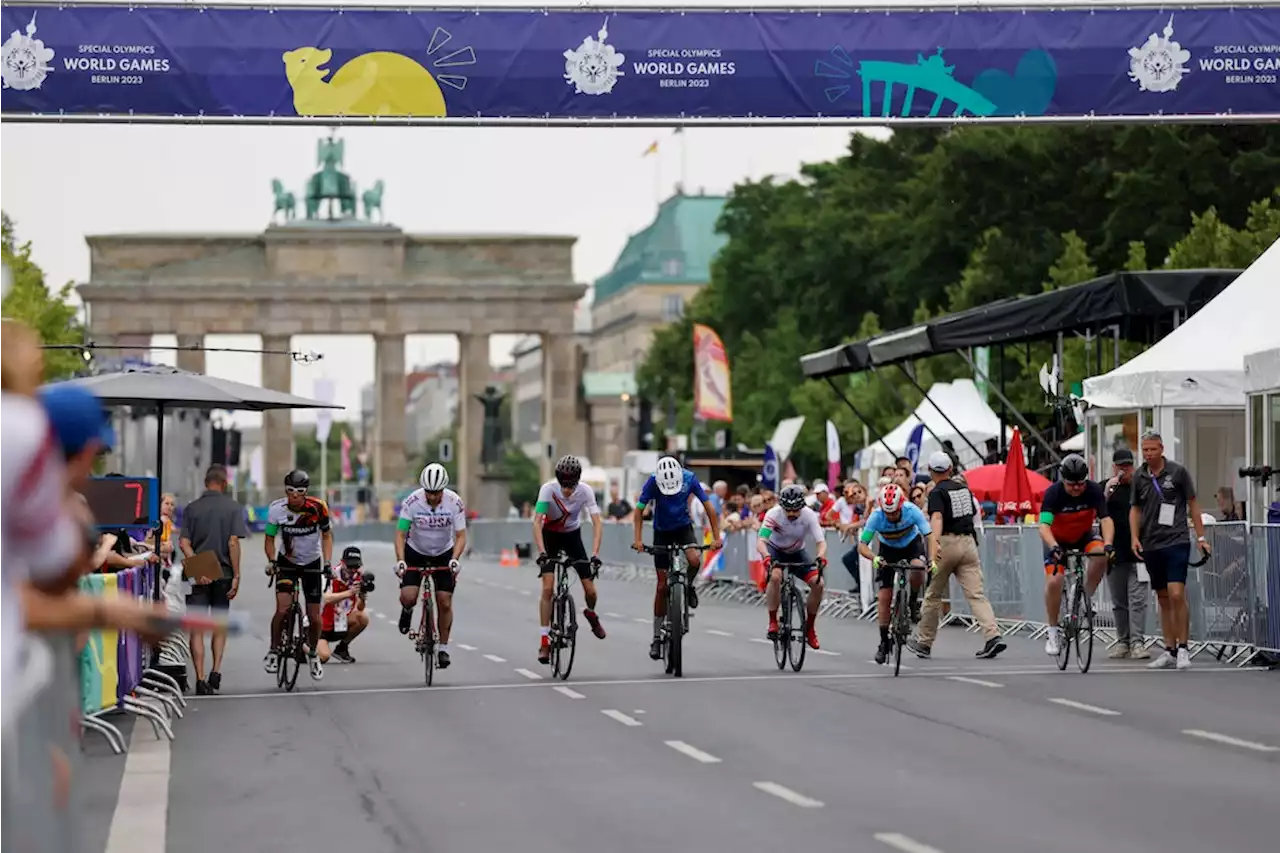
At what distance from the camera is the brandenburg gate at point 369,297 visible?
388 feet

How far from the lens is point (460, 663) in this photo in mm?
22609

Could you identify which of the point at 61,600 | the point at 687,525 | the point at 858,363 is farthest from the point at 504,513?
the point at 61,600

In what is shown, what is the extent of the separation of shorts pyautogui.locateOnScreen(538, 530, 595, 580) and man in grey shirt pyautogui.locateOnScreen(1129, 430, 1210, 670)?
4.37 metres

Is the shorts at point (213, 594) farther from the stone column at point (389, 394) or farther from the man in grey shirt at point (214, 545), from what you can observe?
the stone column at point (389, 394)

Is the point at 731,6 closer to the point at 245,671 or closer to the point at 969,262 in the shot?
the point at 245,671

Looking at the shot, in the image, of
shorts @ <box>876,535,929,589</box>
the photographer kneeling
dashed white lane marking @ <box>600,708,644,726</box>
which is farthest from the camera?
the photographer kneeling

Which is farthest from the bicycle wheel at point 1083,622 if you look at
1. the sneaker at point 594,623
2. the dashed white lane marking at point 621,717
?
the dashed white lane marking at point 621,717

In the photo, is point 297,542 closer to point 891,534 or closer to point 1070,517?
point 891,534

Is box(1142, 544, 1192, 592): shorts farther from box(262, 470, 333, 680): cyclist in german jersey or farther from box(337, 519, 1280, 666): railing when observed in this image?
box(262, 470, 333, 680): cyclist in german jersey

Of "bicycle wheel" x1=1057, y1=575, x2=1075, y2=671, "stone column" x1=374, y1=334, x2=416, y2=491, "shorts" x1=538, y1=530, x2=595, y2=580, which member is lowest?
"bicycle wheel" x1=1057, y1=575, x2=1075, y2=671

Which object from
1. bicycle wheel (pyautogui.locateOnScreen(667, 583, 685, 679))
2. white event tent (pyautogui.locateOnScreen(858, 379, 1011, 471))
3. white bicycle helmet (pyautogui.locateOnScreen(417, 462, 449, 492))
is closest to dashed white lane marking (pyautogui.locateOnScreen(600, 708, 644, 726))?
bicycle wheel (pyautogui.locateOnScreen(667, 583, 685, 679))

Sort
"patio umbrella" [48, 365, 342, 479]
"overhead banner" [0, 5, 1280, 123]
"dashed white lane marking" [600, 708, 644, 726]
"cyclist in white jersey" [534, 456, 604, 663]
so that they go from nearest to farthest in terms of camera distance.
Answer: "dashed white lane marking" [600, 708, 644, 726]
"cyclist in white jersey" [534, 456, 604, 663]
"patio umbrella" [48, 365, 342, 479]
"overhead banner" [0, 5, 1280, 123]

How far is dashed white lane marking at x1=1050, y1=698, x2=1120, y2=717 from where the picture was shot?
15.9m

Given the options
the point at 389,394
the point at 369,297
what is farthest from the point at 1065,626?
the point at 389,394
